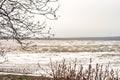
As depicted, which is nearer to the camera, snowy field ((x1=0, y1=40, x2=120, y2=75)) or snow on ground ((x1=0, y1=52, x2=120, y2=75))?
snowy field ((x1=0, y1=40, x2=120, y2=75))

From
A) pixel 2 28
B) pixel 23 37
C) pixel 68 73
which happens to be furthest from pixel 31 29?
pixel 68 73

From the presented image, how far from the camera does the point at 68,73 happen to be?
20.4 feet

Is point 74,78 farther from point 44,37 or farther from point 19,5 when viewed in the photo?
point 19,5

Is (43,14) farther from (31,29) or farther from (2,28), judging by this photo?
(2,28)

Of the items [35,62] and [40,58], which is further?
[40,58]

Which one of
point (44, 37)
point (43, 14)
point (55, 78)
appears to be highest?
point (43, 14)

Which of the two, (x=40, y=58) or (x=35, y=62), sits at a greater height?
(x=35, y=62)

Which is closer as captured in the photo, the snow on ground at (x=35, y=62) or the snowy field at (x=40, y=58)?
the snowy field at (x=40, y=58)

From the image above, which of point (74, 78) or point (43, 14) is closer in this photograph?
point (74, 78)

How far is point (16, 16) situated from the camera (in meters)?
9.11

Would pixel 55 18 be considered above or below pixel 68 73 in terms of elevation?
above

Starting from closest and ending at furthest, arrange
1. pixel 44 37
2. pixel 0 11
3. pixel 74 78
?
1. pixel 74 78
2. pixel 44 37
3. pixel 0 11

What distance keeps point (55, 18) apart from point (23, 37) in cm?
92

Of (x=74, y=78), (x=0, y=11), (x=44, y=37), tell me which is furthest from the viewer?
(x=0, y=11)
